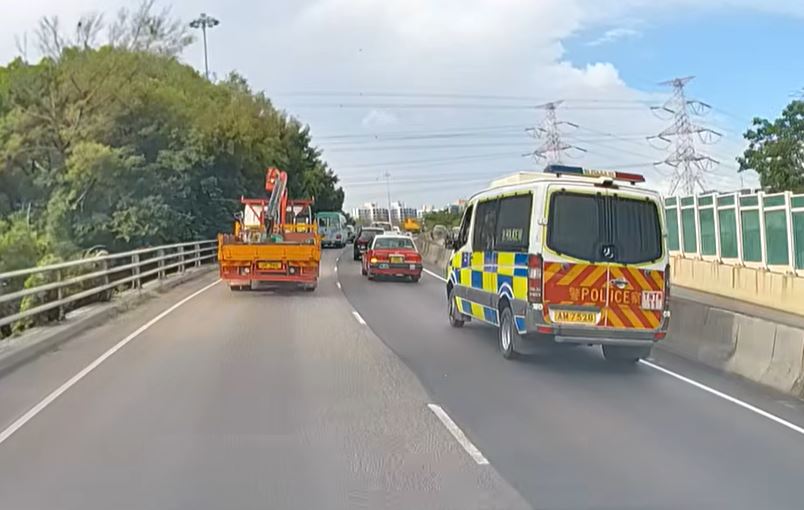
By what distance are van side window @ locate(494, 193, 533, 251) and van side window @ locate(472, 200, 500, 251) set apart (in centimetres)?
25

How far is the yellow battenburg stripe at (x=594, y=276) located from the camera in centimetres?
1145

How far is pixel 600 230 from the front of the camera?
1157 cm

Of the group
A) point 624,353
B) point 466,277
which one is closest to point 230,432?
point 624,353

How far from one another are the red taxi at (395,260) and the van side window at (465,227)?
42.6 ft

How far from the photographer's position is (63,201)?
38.1 metres

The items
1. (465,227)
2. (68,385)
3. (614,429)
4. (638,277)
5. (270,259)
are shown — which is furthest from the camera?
(270,259)

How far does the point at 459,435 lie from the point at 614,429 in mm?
1564

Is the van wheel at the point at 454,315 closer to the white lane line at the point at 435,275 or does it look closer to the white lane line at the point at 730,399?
the white lane line at the point at 730,399

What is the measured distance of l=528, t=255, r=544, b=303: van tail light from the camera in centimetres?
1142

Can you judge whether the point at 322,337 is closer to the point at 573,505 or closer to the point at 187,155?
the point at 573,505

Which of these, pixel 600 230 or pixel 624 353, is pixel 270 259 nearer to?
pixel 624 353

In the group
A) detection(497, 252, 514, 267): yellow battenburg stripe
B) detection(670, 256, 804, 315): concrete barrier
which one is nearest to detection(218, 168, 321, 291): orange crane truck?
detection(497, 252, 514, 267): yellow battenburg stripe

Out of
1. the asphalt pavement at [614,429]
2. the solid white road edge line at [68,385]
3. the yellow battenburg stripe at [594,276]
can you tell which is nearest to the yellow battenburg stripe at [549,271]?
the yellow battenburg stripe at [594,276]

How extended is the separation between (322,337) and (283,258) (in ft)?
30.6
